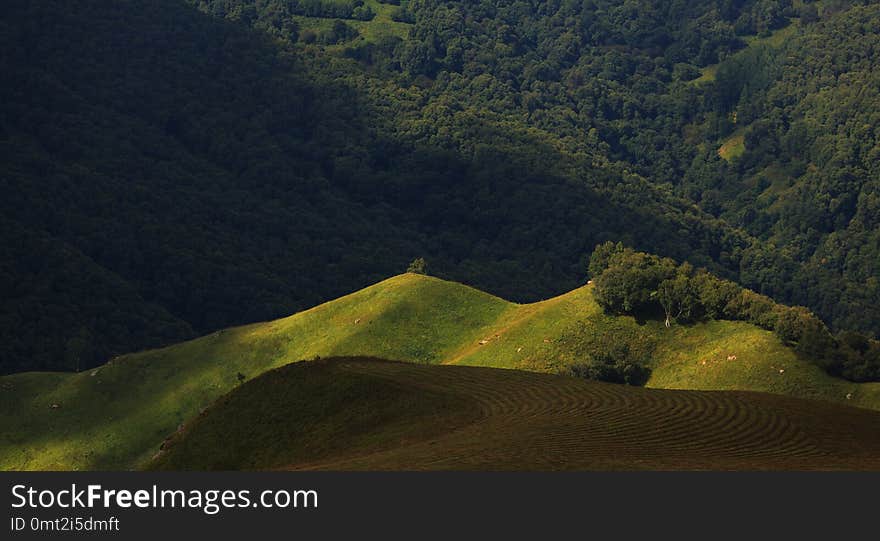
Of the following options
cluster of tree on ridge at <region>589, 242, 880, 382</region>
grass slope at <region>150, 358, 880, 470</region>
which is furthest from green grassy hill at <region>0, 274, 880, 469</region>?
grass slope at <region>150, 358, 880, 470</region>

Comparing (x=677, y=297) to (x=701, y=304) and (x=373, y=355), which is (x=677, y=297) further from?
(x=373, y=355)

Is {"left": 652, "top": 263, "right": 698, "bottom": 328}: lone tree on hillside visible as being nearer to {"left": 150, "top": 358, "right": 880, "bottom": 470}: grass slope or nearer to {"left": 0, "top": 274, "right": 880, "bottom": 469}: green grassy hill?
{"left": 0, "top": 274, "right": 880, "bottom": 469}: green grassy hill

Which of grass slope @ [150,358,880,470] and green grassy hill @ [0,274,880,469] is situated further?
green grassy hill @ [0,274,880,469]

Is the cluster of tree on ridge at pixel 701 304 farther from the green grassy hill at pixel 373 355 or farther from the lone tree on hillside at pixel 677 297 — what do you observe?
the green grassy hill at pixel 373 355

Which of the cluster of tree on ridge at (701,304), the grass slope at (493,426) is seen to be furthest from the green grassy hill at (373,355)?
the grass slope at (493,426)

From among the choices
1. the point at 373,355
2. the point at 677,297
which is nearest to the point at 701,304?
the point at 677,297

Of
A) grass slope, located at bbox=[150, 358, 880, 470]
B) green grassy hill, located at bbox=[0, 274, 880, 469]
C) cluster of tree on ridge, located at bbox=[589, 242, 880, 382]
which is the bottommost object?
green grassy hill, located at bbox=[0, 274, 880, 469]

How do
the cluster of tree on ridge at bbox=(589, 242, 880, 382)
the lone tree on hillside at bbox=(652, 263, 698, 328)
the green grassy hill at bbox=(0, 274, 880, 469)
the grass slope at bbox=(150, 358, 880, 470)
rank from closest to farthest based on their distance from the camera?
the grass slope at bbox=(150, 358, 880, 470) < the green grassy hill at bbox=(0, 274, 880, 469) < the cluster of tree on ridge at bbox=(589, 242, 880, 382) < the lone tree on hillside at bbox=(652, 263, 698, 328)
